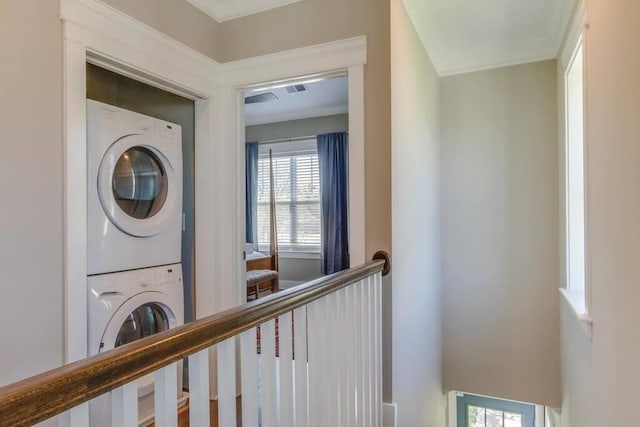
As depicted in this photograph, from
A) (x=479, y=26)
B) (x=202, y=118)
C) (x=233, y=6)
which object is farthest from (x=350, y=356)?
(x=479, y=26)

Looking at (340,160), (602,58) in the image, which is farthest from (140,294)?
(340,160)

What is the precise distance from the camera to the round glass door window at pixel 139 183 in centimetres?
203

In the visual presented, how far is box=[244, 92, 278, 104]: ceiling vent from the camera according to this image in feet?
14.4

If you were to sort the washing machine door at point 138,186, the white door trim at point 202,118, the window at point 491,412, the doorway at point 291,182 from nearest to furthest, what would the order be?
1. the white door trim at point 202,118
2. the washing machine door at point 138,186
3. the window at point 491,412
4. the doorway at point 291,182

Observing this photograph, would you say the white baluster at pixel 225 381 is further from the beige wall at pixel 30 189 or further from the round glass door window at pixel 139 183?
the round glass door window at pixel 139 183

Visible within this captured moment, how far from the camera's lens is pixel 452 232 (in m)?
3.47

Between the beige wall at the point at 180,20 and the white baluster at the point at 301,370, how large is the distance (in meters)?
1.75

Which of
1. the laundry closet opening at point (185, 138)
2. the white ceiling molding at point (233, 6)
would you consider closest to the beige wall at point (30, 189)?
the laundry closet opening at point (185, 138)

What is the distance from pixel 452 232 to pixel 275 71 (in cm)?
215

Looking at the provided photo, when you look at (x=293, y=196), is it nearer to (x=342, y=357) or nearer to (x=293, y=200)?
(x=293, y=200)

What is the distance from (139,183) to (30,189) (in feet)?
2.24

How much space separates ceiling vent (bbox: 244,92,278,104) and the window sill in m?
3.46

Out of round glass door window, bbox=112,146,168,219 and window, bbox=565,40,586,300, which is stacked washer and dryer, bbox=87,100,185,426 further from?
window, bbox=565,40,586,300

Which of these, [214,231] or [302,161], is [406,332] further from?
[302,161]
